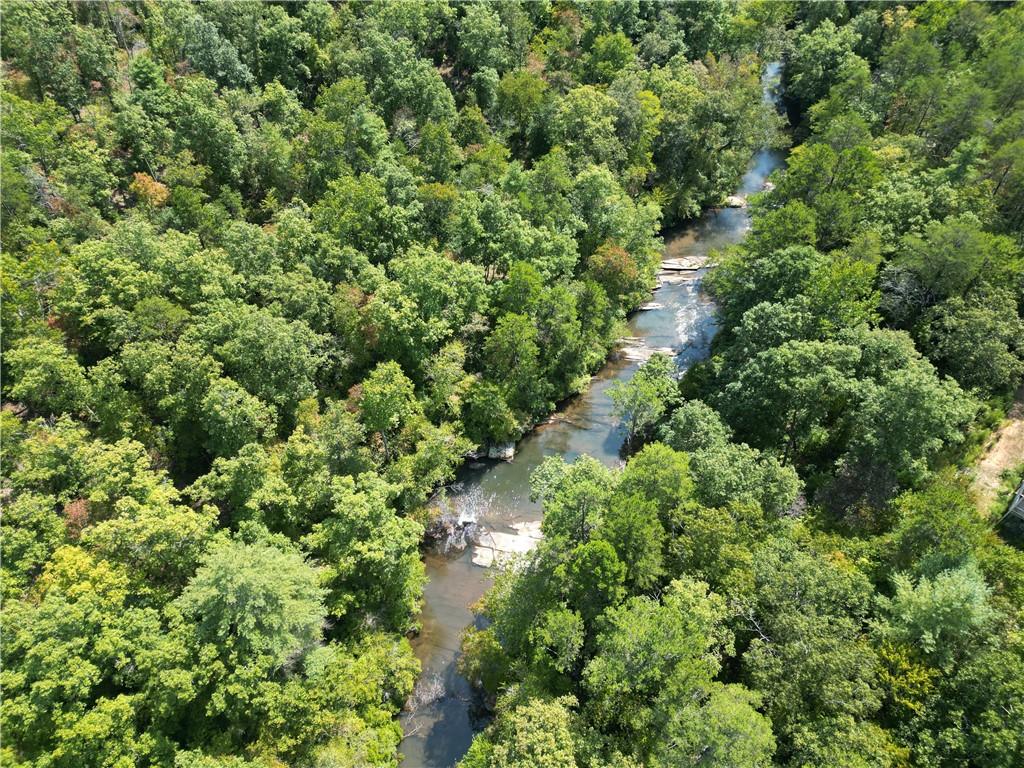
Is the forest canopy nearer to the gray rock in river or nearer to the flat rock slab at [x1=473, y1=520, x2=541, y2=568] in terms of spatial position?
the gray rock in river

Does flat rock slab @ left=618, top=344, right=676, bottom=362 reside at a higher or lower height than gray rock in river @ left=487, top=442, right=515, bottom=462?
higher

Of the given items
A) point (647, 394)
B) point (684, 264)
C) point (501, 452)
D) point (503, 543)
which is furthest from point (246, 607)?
point (684, 264)

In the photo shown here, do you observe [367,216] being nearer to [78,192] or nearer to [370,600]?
[78,192]

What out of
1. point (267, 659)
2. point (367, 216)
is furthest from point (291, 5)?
point (267, 659)

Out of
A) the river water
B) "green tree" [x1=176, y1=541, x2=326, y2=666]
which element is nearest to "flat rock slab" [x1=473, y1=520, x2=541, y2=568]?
the river water

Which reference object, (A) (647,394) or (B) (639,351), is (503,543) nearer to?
(A) (647,394)

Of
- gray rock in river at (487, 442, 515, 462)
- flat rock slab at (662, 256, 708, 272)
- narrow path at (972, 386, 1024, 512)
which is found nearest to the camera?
narrow path at (972, 386, 1024, 512)
